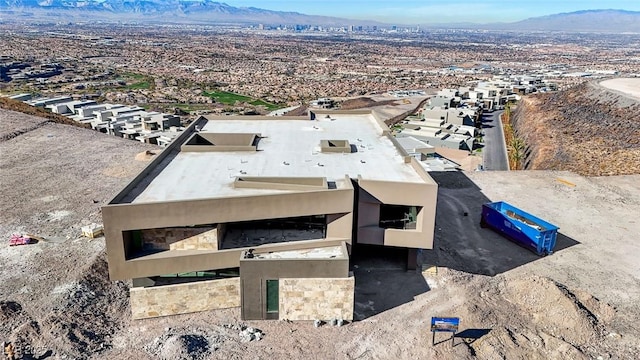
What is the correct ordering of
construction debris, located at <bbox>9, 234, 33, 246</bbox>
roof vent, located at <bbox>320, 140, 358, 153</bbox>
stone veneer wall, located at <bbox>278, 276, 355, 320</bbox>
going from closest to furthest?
stone veneer wall, located at <bbox>278, 276, 355, 320</bbox> < construction debris, located at <bbox>9, 234, 33, 246</bbox> < roof vent, located at <bbox>320, 140, 358, 153</bbox>

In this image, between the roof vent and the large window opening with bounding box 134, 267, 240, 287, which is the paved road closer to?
the roof vent

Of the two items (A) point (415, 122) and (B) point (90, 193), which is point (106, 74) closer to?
(A) point (415, 122)

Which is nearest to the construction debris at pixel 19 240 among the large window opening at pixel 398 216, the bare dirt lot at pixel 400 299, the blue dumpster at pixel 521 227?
the bare dirt lot at pixel 400 299

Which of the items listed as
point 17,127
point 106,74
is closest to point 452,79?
point 106,74

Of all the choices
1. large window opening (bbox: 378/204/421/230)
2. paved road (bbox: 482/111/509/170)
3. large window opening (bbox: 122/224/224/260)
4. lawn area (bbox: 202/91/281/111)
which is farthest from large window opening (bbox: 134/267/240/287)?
lawn area (bbox: 202/91/281/111)

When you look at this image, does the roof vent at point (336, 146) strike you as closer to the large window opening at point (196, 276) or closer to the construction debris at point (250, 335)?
the large window opening at point (196, 276)
